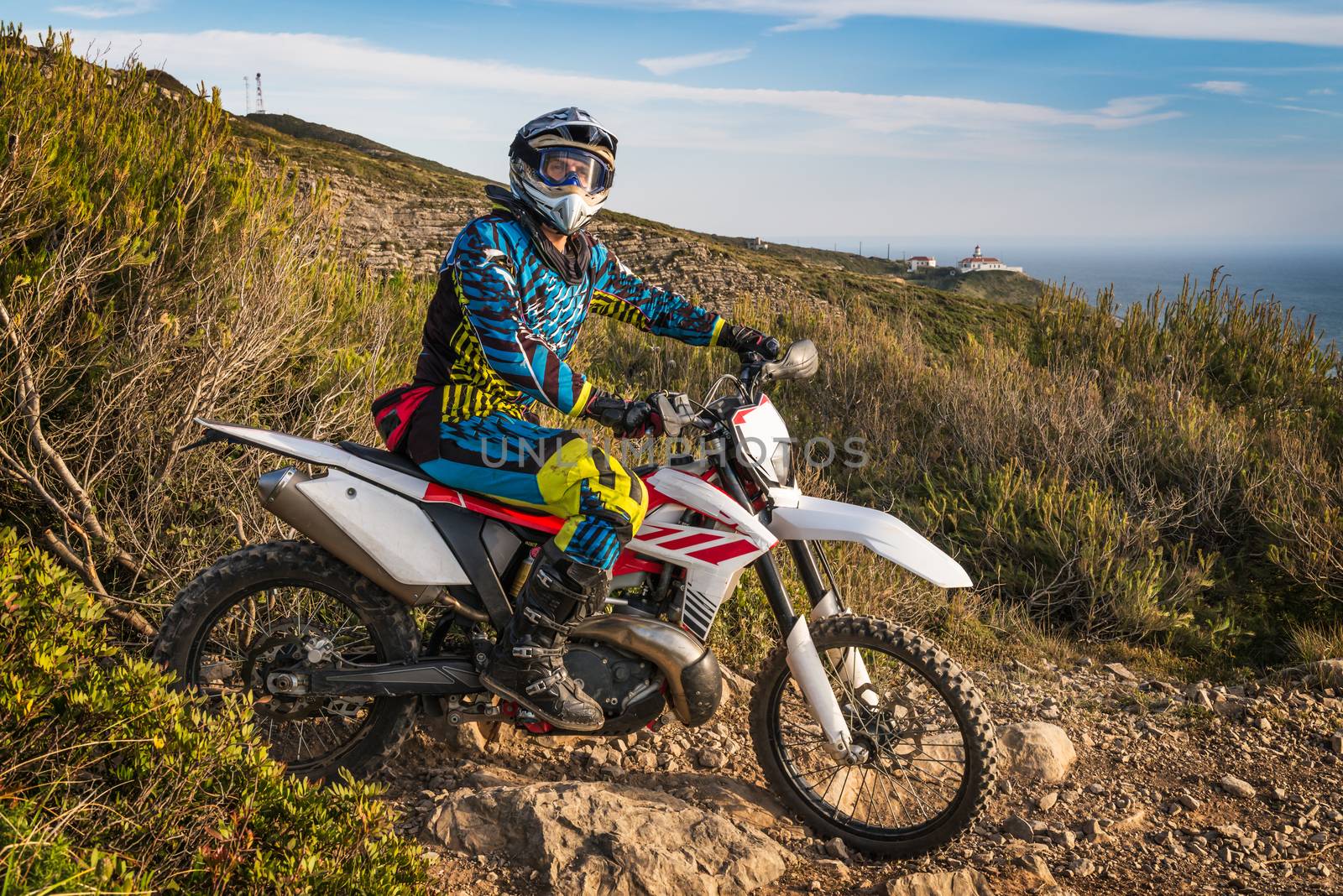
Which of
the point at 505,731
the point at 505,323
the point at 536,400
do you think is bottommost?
the point at 505,731

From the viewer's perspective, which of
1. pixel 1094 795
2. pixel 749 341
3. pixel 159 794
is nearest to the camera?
pixel 159 794

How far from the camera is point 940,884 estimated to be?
120 inches

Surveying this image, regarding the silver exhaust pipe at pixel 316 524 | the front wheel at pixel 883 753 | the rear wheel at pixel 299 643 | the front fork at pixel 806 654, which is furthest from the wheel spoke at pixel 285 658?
the front wheel at pixel 883 753

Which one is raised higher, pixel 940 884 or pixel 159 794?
pixel 159 794

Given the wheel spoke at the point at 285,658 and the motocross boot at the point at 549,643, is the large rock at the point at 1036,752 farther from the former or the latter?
the wheel spoke at the point at 285,658

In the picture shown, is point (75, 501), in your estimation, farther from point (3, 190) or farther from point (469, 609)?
point (469, 609)

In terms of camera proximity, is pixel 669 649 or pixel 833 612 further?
pixel 833 612

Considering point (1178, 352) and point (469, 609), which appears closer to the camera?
point (469, 609)

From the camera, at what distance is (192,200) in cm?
465

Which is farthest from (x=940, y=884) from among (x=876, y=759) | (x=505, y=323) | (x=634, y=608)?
(x=505, y=323)

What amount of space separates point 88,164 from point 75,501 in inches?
61.7

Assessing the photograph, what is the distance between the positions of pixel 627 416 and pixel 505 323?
1.74 feet

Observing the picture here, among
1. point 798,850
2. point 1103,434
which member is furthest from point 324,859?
point 1103,434

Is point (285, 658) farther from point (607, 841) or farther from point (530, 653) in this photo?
point (607, 841)
